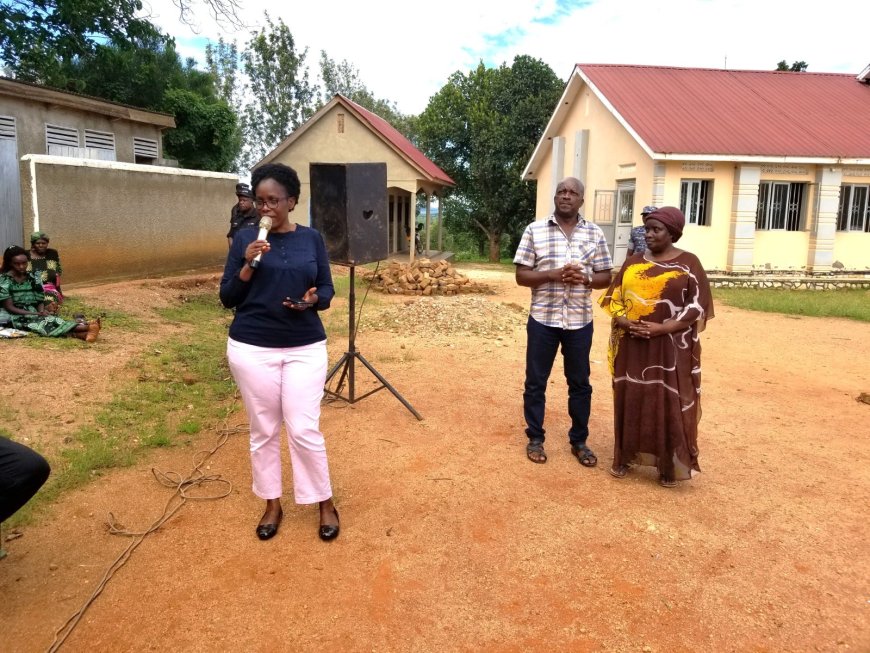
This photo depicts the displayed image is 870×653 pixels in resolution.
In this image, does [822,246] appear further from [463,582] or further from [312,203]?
[463,582]

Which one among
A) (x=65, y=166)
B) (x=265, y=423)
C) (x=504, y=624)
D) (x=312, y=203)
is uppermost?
(x=65, y=166)

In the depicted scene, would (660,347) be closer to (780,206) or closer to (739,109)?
(780,206)

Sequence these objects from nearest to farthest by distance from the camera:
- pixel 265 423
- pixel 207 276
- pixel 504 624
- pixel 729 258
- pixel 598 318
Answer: pixel 504 624 < pixel 265 423 < pixel 598 318 < pixel 207 276 < pixel 729 258

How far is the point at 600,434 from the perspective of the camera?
4984 millimetres

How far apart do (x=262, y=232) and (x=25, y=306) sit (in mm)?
5257

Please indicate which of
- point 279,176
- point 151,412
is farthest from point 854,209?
point 279,176

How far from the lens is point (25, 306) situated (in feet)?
22.3

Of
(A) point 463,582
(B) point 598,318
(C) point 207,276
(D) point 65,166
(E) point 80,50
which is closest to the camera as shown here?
(A) point 463,582

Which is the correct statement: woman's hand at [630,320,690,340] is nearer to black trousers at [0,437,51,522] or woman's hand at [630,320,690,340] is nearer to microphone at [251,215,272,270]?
microphone at [251,215,272,270]

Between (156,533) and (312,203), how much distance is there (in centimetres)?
278

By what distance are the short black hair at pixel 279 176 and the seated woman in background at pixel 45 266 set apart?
5425mm

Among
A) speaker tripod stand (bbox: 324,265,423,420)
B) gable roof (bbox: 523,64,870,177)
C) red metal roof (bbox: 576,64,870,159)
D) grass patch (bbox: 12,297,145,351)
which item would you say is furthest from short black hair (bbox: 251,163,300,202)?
red metal roof (bbox: 576,64,870,159)

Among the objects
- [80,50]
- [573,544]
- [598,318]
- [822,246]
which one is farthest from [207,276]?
[822,246]

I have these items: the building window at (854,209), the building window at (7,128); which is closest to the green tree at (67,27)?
the building window at (7,128)
